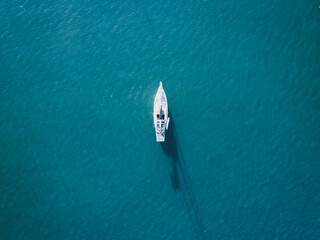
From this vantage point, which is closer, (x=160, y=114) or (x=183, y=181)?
(x=160, y=114)

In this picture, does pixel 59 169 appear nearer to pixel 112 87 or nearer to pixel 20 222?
pixel 20 222

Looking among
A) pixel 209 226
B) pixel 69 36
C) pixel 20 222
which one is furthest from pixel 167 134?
pixel 20 222

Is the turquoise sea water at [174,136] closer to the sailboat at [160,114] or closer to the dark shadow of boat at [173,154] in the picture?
the dark shadow of boat at [173,154]

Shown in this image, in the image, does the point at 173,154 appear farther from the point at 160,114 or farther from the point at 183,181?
the point at 160,114

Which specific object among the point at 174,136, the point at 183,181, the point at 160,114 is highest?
the point at 160,114

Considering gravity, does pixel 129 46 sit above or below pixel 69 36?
below

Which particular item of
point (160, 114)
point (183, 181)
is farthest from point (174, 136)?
point (183, 181)
